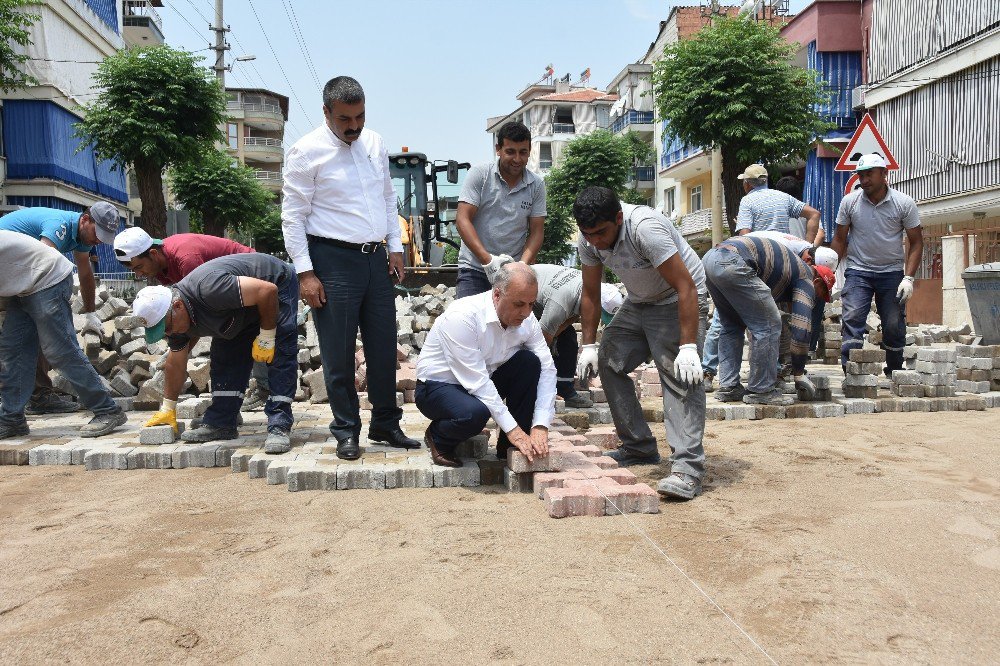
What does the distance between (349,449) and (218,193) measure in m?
26.4

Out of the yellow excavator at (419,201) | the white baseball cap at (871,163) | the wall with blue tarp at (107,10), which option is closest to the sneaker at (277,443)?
the white baseball cap at (871,163)

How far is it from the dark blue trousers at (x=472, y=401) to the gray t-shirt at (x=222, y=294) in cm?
138

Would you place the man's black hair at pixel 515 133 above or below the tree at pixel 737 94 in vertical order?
→ below

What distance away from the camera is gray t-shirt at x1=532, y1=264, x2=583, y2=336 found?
5.42m

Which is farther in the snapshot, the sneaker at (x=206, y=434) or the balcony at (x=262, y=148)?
the balcony at (x=262, y=148)

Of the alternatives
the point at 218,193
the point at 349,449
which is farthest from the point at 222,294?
the point at 218,193


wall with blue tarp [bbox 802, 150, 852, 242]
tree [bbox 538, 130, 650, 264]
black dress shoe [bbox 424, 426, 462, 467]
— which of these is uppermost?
tree [bbox 538, 130, 650, 264]

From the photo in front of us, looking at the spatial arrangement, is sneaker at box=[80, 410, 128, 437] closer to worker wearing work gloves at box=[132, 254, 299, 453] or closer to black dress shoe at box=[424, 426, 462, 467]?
worker wearing work gloves at box=[132, 254, 299, 453]

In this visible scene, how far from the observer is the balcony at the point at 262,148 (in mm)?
52094

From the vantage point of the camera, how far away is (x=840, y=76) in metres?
23.1

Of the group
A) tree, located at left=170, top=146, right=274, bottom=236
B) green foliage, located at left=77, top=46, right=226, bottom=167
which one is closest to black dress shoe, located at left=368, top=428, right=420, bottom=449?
green foliage, located at left=77, top=46, right=226, bottom=167

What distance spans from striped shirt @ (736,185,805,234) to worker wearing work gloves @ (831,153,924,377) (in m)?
0.48

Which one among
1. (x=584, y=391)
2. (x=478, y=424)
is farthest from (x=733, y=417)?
(x=478, y=424)

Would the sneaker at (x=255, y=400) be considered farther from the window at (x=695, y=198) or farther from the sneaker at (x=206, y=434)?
the window at (x=695, y=198)
